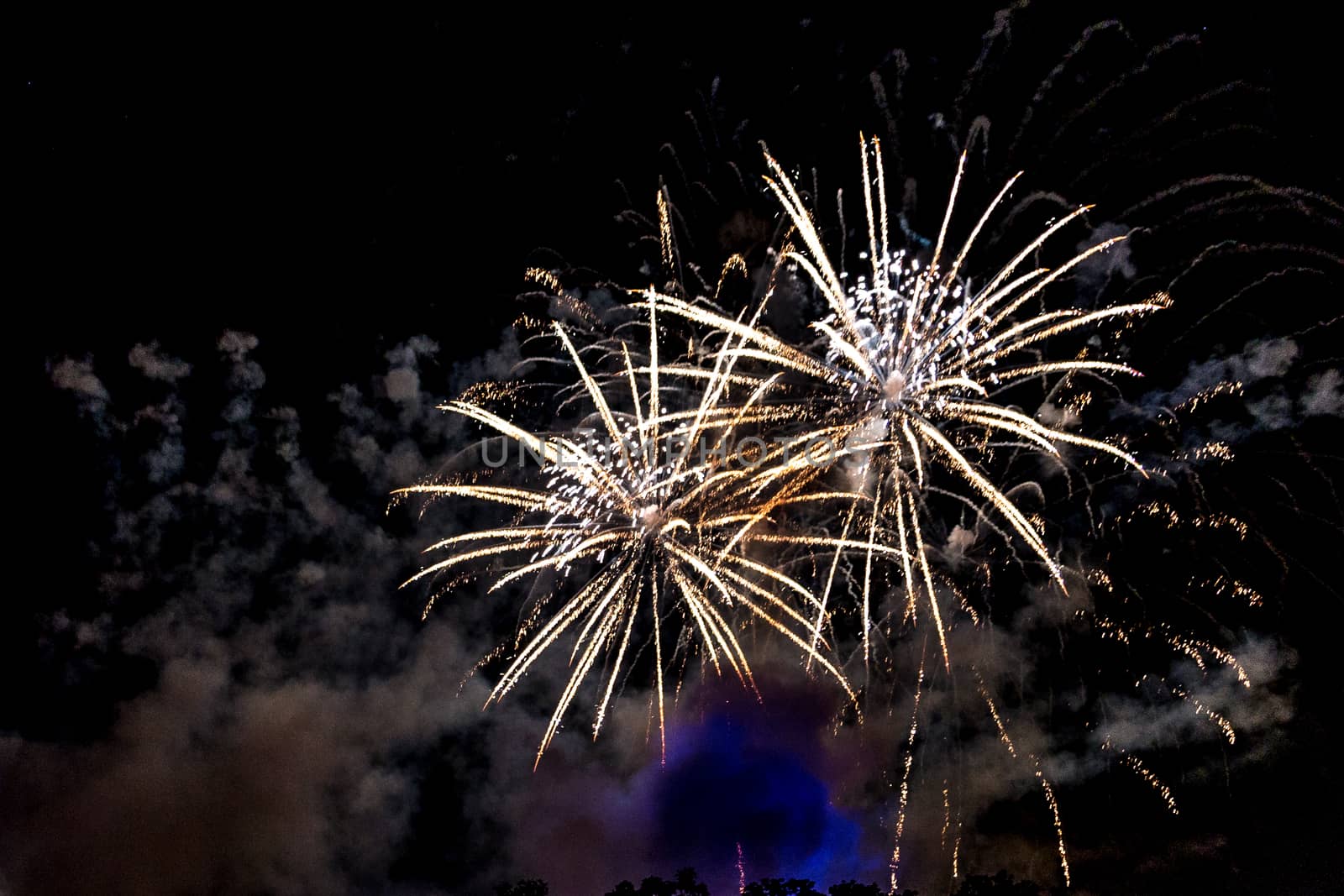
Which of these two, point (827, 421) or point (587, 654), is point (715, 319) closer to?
point (827, 421)

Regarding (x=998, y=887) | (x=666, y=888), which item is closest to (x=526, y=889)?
(x=666, y=888)

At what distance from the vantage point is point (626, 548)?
14227mm

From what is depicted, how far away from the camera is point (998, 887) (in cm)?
3462

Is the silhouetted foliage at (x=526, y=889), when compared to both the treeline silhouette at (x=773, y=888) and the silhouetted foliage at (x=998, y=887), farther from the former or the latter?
the silhouetted foliage at (x=998, y=887)

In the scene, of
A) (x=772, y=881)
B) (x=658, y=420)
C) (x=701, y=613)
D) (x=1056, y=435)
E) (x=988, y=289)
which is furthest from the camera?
(x=772, y=881)

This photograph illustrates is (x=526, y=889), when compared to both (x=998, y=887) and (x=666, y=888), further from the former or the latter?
(x=998, y=887)

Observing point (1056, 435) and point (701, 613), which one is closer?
point (1056, 435)

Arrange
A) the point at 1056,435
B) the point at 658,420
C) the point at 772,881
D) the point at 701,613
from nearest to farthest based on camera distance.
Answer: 1. the point at 1056,435
2. the point at 658,420
3. the point at 701,613
4. the point at 772,881

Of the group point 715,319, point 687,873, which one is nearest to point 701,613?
point 715,319

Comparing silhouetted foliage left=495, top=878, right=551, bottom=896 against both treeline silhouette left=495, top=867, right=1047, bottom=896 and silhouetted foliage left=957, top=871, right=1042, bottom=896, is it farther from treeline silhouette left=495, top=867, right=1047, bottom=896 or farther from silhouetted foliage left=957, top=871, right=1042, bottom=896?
silhouetted foliage left=957, top=871, right=1042, bottom=896

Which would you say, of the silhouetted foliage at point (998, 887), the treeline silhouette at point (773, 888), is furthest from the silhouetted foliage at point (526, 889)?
the silhouetted foliage at point (998, 887)

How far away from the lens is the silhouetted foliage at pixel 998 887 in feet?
112

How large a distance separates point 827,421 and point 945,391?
2072 millimetres

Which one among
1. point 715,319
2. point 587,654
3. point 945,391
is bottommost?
point 587,654
